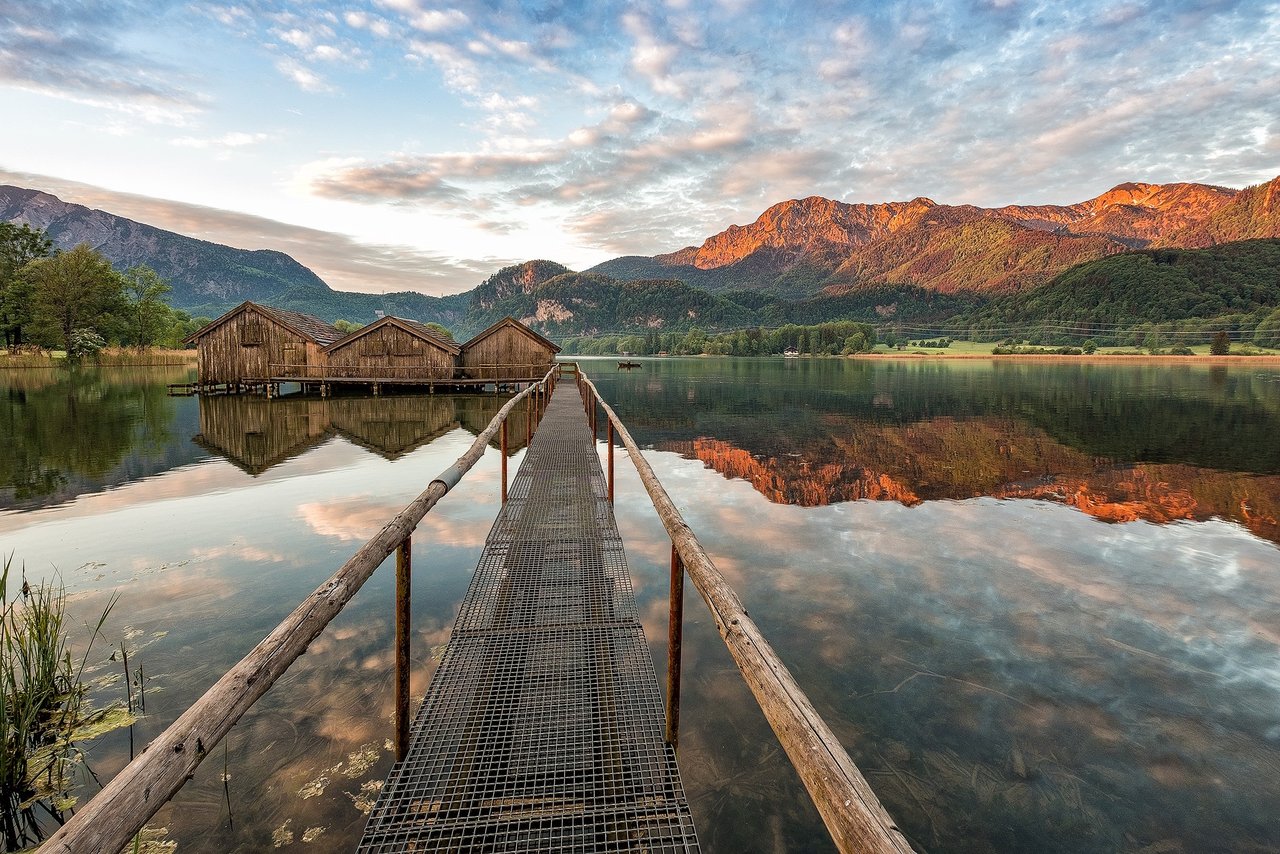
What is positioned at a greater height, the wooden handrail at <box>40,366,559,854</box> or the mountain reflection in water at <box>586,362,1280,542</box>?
the wooden handrail at <box>40,366,559,854</box>

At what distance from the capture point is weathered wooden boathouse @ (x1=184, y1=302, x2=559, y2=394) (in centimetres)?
4072

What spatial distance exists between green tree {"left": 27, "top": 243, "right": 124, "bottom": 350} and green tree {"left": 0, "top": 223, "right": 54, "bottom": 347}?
133cm

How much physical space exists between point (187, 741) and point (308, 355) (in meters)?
46.6

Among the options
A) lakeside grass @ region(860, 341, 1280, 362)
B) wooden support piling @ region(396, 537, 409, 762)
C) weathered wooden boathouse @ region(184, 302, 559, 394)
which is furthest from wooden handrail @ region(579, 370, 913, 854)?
lakeside grass @ region(860, 341, 1280, 362)

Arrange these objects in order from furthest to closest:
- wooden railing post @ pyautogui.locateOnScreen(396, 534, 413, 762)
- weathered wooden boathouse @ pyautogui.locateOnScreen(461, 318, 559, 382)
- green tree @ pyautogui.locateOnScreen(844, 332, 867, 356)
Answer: green tree @ pyautogui.locateOnScreen(844, 332, 867, 356)
weathered wooden boathouse @ pyautogui.locateOnScreen(461, 318, 559, 382)
wooden railing post @ pyautogui.locateOnScreen(396, 534, 413, 762)

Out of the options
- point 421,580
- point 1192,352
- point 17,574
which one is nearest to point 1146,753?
point 421,580

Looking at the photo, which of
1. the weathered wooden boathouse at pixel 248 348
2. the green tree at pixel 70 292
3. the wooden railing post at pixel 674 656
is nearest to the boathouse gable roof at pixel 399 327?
the weathered wooden boathouse at pixel 248 348

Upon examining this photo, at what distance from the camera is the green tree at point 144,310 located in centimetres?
6894

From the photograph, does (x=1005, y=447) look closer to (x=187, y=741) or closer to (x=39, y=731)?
(x=187, y=741)

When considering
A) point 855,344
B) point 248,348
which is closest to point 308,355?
point 248,348

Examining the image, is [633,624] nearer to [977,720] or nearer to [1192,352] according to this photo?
[977,720]

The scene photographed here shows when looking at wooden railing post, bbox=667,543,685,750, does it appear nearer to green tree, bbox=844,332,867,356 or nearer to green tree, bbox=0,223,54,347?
green tree, bbox=0,223,54,347

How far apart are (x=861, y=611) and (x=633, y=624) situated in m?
3.98

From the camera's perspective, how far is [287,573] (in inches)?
373
